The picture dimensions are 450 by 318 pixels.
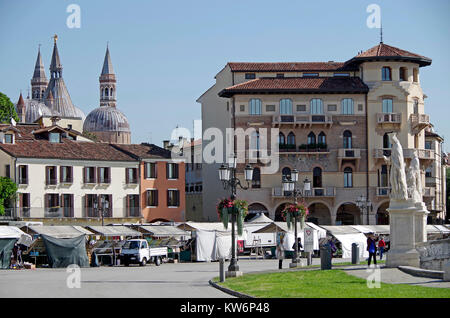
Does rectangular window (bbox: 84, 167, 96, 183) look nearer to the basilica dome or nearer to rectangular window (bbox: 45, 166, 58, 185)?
rectangular window (bbox: 45, 166, 58, 185)

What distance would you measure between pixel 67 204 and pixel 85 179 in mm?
2813

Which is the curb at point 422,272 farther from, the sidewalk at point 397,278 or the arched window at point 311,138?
the arched window at point 311,138

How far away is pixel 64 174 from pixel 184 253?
21.9 m

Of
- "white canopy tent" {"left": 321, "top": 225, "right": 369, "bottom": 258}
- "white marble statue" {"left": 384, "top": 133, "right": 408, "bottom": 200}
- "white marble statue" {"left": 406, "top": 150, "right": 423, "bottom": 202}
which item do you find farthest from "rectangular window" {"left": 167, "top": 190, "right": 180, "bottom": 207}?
"white marble statue" {"left": 384, "top": 133, "right": 408, "bottom": 200}

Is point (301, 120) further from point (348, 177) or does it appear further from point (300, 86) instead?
point (348, 177)

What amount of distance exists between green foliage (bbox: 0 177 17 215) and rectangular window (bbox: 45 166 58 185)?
3676 millimetres

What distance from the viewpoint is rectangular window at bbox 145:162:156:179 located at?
83.2m

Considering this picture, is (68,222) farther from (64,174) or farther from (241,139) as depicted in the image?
(241,139)

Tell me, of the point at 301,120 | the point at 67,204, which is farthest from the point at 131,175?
the point at 301,120

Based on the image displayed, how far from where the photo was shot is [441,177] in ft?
363

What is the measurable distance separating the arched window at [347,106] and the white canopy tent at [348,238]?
68.4 feet

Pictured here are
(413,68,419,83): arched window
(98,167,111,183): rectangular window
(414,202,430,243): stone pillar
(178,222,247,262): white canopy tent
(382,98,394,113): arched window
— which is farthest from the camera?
(413,68,419,83): arched window

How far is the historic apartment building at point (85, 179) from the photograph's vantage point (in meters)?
75.5
